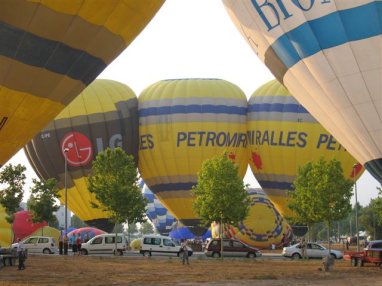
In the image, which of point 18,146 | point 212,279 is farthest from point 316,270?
point 18,146

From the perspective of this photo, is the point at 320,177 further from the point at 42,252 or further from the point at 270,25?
the point at 42,252

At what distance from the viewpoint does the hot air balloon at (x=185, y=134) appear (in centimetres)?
4859

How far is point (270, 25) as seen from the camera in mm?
25984

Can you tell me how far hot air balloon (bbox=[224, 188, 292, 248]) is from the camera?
49.0 meters

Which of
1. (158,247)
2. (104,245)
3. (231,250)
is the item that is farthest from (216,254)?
(104,245)

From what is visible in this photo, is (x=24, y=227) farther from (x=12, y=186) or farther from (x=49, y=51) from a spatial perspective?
→ (x=49, y=51)

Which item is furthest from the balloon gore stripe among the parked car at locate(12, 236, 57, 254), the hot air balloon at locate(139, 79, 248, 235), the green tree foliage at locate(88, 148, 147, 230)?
the hot air balloon at locate(139, 79, 248, 235)

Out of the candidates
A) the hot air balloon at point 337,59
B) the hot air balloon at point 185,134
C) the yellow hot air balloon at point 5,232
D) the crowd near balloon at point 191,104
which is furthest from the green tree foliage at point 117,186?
the hot air balloon at point 337,59

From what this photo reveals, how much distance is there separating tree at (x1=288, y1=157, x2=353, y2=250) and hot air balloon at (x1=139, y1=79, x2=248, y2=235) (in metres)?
11.7

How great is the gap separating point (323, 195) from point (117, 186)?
40.8 ft

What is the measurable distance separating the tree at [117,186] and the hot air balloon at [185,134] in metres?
7.17

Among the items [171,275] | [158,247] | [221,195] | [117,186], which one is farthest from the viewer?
[117,186]

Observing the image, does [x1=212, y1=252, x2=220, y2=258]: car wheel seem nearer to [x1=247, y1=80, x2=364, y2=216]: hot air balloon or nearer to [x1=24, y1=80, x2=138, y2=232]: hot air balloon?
[x1=247, y1=80, x2=364, y2=216]: hot air balloon

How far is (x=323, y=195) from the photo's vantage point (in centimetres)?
3694
